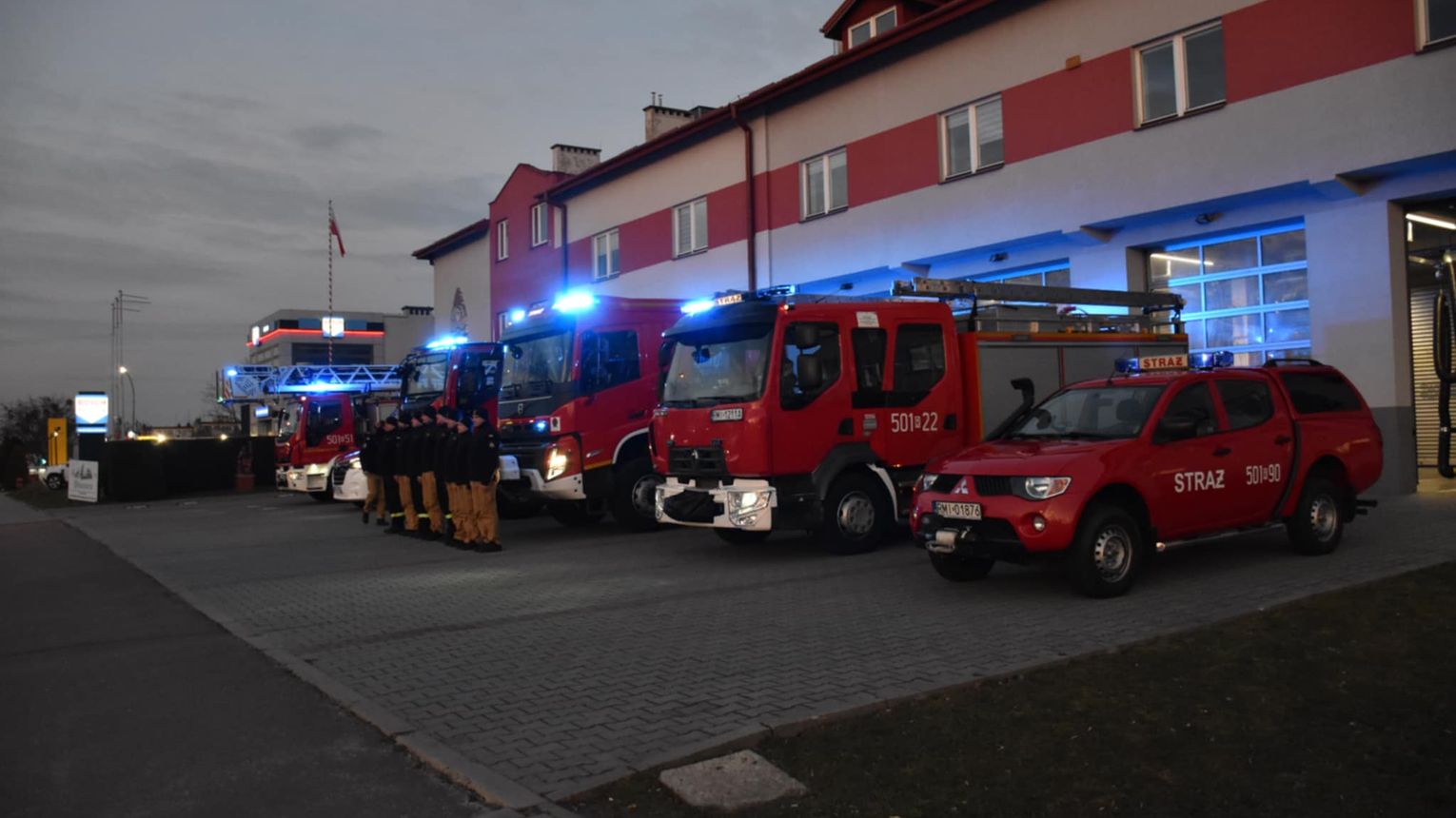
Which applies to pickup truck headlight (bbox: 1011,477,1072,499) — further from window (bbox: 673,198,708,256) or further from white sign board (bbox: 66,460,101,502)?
white sign board (bbox: 66,460,101,502)

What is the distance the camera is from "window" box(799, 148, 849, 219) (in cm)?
2134

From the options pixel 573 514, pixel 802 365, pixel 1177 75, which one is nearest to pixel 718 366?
pixel 802 365

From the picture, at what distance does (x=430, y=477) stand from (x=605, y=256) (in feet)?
50.7

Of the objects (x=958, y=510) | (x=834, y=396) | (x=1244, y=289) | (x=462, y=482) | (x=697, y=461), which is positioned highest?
(x=1244, y=289)

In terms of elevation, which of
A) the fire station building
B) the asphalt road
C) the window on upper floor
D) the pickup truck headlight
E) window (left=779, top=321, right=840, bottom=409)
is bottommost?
the asphalt road

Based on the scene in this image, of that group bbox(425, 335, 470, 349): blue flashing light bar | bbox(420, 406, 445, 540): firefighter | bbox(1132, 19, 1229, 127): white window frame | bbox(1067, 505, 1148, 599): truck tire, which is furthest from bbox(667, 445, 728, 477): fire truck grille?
bbox(1132, 19, 1229, 127): white window frame

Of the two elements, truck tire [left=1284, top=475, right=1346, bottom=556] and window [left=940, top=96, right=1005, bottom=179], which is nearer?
truck tire [left=1284, top=475, right=1346, bottom=556]

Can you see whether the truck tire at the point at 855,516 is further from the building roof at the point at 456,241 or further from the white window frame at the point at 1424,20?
the building roof at the point at 456,241

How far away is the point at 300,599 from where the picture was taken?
397 inches

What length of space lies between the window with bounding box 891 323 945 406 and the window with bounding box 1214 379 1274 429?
322 cm

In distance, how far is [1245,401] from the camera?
9.35m

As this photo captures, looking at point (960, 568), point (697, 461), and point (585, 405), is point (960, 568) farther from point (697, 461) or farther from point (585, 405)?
point (585, 405)

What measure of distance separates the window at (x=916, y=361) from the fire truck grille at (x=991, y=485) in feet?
10.3

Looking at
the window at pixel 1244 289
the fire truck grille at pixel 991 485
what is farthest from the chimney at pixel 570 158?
the fire truck grille at pixel 991 485
